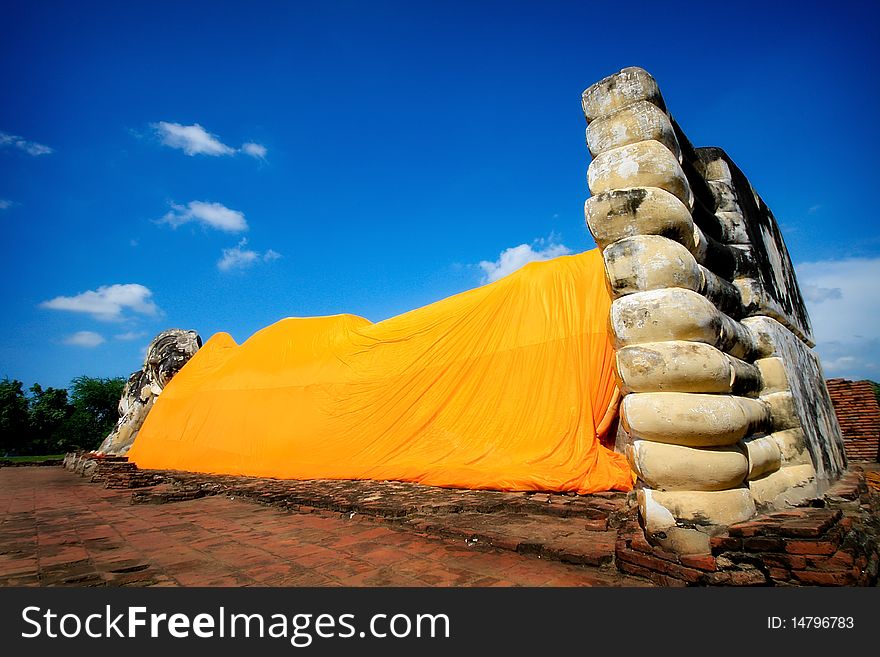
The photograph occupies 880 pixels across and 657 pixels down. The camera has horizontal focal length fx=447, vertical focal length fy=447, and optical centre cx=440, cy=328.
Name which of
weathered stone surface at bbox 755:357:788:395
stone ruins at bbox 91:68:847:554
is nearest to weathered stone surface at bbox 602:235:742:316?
stone ruins at bbox 91:68:847:554

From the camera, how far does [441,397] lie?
7367mm

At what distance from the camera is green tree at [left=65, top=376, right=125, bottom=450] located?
1001 inches

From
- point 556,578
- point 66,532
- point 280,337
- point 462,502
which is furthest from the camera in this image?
point 280,337

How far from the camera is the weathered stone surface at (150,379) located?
13438 millimetres

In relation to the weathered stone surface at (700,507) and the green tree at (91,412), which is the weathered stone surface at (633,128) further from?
the green tree at (91,412)

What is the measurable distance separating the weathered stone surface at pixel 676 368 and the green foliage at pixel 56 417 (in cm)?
2996

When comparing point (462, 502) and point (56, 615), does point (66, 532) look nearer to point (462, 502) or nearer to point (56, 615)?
point (56, 615)

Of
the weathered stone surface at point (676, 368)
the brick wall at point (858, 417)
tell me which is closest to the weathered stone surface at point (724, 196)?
the weathered stone surface at point (676, 368)

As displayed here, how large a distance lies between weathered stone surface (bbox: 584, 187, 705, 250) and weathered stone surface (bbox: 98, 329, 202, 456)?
14.5m

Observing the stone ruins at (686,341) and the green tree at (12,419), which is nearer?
the stone ruins at (686,341)

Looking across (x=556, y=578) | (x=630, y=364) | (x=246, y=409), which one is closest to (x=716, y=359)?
(x=630, y=364)

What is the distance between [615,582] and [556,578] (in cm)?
26

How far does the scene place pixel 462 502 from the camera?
14.0 ft

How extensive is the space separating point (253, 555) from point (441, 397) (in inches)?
191
